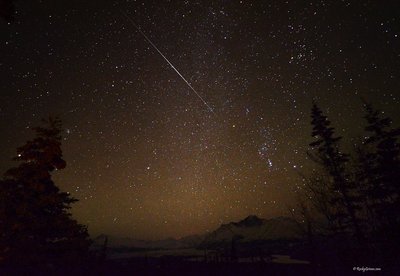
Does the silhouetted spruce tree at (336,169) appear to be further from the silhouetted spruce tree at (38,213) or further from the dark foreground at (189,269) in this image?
the silhouetted spruce tree at (38,213)

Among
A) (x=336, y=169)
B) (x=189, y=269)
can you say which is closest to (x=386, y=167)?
(x=336, y=169)

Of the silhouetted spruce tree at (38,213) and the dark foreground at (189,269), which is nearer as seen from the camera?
the dark foreground at (189,269)

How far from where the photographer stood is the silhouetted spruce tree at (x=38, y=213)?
51.6ft

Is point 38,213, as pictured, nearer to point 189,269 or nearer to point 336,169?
point 189,269

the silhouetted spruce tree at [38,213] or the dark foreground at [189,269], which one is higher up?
the silhouetted spruce tree at [38,213]

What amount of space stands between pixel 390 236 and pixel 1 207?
25.2 metres

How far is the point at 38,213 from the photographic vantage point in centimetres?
1731

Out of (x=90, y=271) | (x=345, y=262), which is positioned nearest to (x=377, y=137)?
(x=345, y=262)

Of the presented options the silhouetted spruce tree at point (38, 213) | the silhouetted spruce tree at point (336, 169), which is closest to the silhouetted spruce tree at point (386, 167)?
the silhouetted spruce tree at point (336, 169)

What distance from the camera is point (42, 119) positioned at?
18.5m

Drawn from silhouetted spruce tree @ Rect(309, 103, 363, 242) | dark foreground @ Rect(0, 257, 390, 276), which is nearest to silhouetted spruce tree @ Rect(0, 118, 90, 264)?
dark foreground @ Rect(0, 257, 390, 276)

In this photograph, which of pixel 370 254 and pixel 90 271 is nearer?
pixel 90 271

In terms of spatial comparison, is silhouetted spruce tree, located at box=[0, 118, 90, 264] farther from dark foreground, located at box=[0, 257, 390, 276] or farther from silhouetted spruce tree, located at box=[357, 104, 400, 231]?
silhouetted spruce tree, located at box=[357, 104, 400, 231]

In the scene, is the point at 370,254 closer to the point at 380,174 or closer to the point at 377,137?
the point at 380,174
